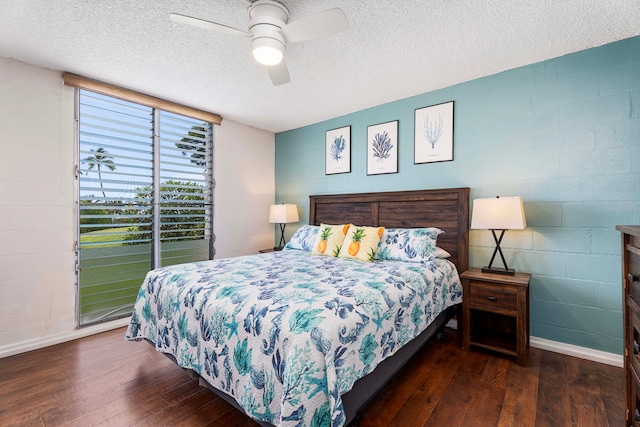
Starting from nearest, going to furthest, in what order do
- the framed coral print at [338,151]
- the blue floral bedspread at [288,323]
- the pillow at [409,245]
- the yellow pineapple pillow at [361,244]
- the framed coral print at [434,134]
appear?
1. the blue floral bedspread at [288,323]
2. the pillow at [409,245]
3. the yellow pineapple pillow at [361,244]
4. the framed coral print at [434,134]
5. the framed coral print at [338,151]

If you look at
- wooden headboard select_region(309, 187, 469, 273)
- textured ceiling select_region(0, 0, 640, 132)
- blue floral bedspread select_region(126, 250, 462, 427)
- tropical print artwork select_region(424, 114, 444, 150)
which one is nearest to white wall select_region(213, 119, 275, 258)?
textured ceiling select_region(0, 0, 640, 132)

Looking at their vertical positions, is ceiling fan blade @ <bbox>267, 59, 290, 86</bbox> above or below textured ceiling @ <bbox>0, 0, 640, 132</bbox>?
below

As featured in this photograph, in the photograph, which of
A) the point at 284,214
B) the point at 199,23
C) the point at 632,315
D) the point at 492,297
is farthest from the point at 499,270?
the point at 199,23

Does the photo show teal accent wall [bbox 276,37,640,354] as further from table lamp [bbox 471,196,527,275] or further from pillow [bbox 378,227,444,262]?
pillow [bbox 378,227,444,262]

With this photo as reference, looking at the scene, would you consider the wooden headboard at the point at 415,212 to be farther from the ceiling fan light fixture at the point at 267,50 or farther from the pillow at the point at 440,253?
the ceiling fan light fixture at the point at 267,50

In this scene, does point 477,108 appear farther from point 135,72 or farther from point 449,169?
point 135,72

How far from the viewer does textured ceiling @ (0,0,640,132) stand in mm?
1854

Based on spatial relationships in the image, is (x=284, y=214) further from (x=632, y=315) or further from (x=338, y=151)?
(x=632, y=315)

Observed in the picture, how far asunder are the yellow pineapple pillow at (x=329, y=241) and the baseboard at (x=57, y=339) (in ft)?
7.22

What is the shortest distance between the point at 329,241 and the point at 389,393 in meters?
1.47

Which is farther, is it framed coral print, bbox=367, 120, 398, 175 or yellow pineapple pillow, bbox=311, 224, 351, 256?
framed coral print, bbox=367, 120, 398, 175

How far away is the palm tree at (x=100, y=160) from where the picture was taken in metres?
2.85

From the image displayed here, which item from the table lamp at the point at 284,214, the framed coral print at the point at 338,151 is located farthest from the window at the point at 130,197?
the framed coral print at the point at 338,151

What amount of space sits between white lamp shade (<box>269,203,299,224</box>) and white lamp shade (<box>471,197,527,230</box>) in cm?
242
